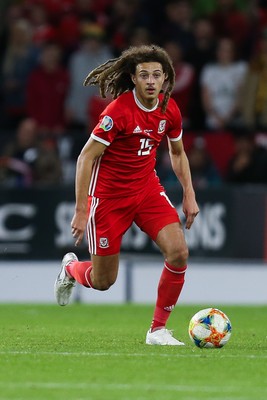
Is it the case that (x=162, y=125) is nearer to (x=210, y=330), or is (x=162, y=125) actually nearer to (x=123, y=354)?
(x=210, y=330)

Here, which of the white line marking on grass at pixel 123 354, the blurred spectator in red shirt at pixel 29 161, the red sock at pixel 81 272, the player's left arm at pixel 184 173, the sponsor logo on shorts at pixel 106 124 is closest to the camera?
the white line marking on grass at pixel 123 354

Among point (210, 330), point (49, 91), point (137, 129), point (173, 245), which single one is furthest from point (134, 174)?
point (49, 91)

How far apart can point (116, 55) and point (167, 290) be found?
8926 mm

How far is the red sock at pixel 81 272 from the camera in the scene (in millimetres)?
10586

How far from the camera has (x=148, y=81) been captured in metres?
9.84

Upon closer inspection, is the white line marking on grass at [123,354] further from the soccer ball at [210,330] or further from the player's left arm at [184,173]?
the player's left arm at [184,173]

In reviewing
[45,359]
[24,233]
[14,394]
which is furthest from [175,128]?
[24,233]

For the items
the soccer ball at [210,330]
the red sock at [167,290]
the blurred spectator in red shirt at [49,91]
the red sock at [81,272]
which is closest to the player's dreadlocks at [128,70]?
the red sock at [167,290]

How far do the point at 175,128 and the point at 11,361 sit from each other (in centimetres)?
249

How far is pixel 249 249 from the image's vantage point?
16.3 meters

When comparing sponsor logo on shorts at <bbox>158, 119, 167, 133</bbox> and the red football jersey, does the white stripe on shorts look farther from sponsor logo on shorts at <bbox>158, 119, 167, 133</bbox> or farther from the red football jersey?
sponsor logo on shorts at <bbox>158, 119, 167, 133</bbox>

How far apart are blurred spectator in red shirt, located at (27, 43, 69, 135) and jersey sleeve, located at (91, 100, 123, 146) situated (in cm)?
814

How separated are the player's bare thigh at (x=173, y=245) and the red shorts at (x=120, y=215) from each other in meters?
0.15

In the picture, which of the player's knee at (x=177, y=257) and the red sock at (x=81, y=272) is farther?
the red sock at (x=81, y=272)
